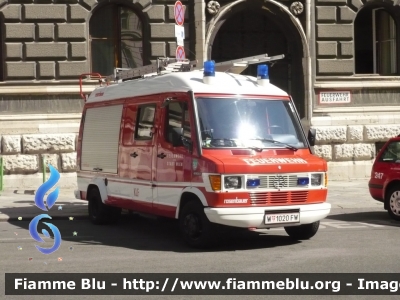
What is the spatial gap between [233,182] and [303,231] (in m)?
1.68

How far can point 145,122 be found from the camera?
1318 cm

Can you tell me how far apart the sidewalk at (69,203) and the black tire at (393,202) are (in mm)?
2235

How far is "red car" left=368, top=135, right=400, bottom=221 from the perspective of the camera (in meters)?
14.9

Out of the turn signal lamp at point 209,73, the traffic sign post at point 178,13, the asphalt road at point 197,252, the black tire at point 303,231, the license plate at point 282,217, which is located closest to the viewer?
the asphalt road at point 197,252

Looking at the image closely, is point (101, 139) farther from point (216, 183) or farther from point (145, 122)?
point (216, 183)

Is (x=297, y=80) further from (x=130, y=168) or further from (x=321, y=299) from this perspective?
(x=321, y=299)

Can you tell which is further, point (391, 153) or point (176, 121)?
point (391, 153)

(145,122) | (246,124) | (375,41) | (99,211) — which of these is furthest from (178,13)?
(375,41)

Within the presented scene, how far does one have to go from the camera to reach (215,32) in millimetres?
22031

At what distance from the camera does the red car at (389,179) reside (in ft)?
48.7

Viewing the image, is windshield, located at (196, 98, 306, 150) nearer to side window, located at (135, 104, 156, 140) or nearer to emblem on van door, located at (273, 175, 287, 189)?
emblem on van door, located at (273, 175, 287, 189)

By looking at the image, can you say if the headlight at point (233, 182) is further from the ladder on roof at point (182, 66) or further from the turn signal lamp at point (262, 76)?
the ladder on roof at point (182, 66)

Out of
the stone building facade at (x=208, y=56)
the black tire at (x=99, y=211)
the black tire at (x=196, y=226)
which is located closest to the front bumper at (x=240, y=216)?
the black tire at (x=196, y=226)

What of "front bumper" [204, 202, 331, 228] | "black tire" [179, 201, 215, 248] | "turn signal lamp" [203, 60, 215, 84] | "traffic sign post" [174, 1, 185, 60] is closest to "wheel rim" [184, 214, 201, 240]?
"black tire" [179, 201, 215, 248]
